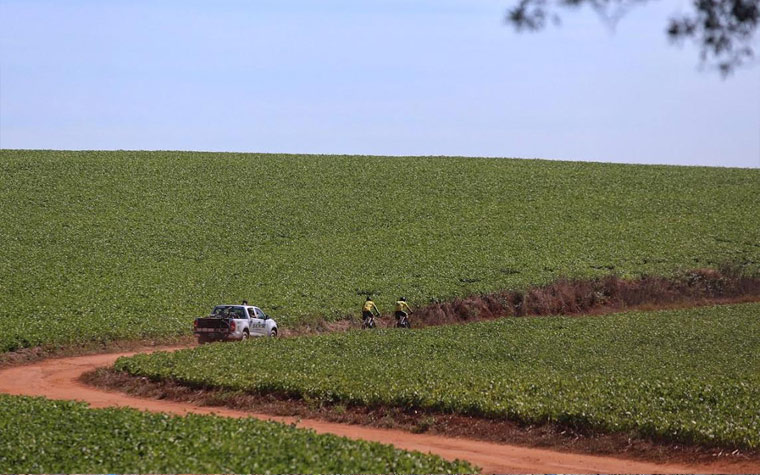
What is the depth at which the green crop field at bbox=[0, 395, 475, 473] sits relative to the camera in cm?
1534

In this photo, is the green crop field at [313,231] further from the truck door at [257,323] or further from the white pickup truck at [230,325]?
the truck door at [257,323]

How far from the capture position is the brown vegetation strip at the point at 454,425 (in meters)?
19.0

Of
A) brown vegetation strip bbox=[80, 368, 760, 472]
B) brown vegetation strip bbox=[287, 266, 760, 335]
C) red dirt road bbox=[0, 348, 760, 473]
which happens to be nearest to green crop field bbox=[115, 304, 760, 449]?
brown vegetation strip bbox=[80, 368, 760, 472]

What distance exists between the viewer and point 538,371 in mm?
26266

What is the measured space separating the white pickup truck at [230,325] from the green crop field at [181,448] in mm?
16723

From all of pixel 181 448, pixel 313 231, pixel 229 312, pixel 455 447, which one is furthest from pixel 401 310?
pixel 181 448

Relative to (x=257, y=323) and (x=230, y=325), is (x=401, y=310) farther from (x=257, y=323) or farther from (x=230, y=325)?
(x=230, y=325)

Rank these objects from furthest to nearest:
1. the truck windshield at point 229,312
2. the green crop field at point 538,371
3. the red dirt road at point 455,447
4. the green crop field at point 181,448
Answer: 1. the truck windshield at point 229,312
2. the green crop field at point 538,371
3. the red dirt road at point 455,447
4. the green crop field at point 181,448

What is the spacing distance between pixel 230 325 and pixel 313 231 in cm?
2415

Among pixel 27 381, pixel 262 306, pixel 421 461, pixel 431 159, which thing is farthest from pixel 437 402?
pixel 431 159

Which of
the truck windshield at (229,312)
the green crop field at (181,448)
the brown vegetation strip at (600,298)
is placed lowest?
the brown vegetation strip at (600,298)

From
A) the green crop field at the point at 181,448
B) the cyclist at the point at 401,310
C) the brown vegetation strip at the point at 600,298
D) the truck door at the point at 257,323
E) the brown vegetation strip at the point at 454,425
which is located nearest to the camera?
the green crop field at the point at 181,448

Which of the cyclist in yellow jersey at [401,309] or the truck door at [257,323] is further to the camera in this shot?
the cyclist in yellow jersey at [401,309]

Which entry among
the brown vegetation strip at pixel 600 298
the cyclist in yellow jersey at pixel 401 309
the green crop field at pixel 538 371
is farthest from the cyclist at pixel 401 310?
the green crop field at pixel 538 371
